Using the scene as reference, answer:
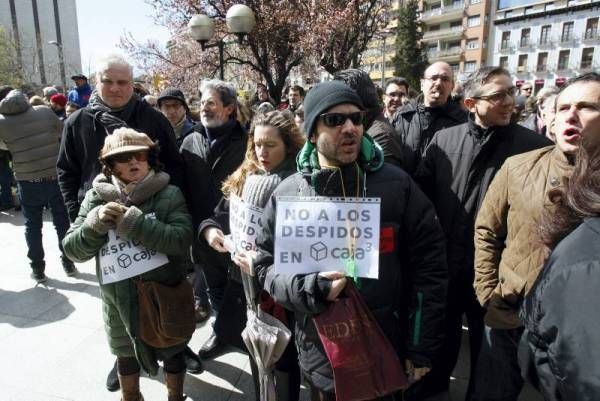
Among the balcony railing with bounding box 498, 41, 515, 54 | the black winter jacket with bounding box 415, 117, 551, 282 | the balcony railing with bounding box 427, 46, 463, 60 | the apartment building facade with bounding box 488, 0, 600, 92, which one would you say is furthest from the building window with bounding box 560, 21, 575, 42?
the black winter jacket with bounding box 415, 117, 551, 282

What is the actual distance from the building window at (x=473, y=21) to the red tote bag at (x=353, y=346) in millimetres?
57122

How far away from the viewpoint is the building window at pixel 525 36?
45.4m

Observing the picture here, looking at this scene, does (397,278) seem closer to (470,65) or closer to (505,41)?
(505,41)

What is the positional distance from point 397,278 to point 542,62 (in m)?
52.1

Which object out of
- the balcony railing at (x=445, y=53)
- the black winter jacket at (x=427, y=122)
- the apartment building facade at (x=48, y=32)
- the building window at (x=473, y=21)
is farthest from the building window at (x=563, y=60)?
the apartment building facade at (x=48, y=32)

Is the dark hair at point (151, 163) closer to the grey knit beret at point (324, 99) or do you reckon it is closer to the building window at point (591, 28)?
the grey knit beret at point (324, 99)

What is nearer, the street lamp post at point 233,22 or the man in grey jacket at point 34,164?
the man in grey jacket at point 34,164

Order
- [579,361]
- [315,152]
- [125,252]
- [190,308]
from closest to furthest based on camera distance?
1. [579,361]
2. [315,152]
3. [125,252]
4. [190,308]

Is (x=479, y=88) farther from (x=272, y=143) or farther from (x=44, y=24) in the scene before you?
(x=44, y=24)

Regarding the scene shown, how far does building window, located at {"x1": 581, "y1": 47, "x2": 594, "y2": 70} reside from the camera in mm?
39750

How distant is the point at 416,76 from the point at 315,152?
166 ft

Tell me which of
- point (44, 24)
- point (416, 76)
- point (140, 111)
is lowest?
point (140, 111)

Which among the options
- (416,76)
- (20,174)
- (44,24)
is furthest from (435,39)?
(20,174)

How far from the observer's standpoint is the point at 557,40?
42.5 m
